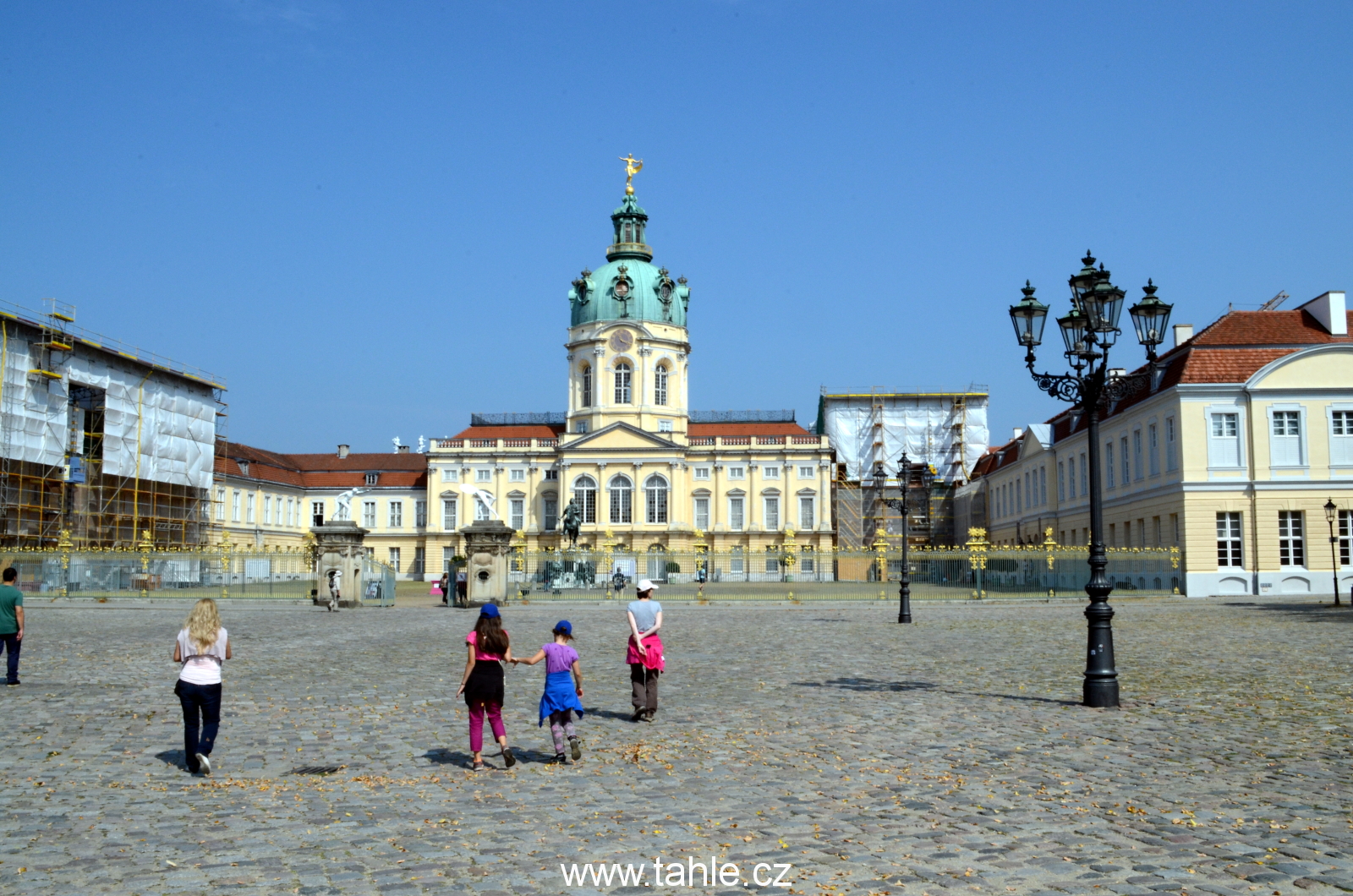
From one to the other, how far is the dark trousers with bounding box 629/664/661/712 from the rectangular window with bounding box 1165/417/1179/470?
38.0m

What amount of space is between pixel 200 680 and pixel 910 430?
92.0m

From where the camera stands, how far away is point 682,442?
8438cm

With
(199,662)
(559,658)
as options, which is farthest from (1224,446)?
(199,662)

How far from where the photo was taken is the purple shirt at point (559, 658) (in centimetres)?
1040

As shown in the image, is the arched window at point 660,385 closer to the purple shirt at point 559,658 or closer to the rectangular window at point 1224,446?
the rectangular window at point 1224,446

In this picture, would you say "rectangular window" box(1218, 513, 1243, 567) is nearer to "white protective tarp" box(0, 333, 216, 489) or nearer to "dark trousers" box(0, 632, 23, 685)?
→ "dark trousers" box(0, 632, 23, 685)

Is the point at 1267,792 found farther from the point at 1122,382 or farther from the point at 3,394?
the point at 3,394

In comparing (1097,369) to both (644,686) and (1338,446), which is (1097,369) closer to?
(644,686)

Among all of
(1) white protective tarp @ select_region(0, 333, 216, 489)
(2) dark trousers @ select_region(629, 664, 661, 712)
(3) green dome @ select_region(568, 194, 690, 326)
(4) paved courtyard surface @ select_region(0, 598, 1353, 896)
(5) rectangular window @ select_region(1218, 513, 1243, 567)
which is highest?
(3) green dome @ select_region(568, 194, 690, 326)

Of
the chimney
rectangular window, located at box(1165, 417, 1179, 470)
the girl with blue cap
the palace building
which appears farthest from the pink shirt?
the palace building

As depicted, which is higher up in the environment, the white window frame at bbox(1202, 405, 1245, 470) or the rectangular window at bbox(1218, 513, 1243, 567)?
the white window frame at bbox(1202, 405, 1245, 470)

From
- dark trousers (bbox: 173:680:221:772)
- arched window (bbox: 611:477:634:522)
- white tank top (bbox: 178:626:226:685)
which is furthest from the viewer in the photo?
arched window (bbox: 611:477:634:522)

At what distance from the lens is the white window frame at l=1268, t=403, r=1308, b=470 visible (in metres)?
44.1

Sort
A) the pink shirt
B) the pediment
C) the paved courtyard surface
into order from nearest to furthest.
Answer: the paved courtyard surface → the pink shirt → the pediment
